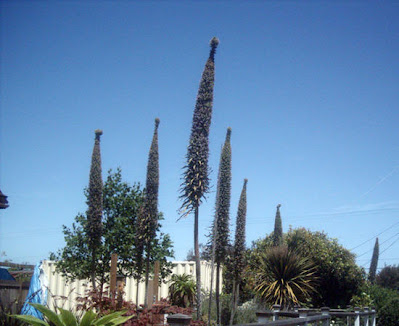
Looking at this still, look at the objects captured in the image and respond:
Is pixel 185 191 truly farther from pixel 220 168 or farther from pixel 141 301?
pixel 141 301

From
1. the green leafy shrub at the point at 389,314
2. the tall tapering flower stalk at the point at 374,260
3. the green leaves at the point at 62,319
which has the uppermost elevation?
the tall tapering flower stalk at the point at 374,260

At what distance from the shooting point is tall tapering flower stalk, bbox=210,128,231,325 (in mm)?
15555

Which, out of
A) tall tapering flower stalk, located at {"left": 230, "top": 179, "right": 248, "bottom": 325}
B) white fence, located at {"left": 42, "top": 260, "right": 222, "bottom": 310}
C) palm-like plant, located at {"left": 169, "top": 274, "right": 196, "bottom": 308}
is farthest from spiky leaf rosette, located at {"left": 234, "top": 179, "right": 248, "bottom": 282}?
white fence, located at {"left": 42, "top": 260, "right": 222, "bottom": 310}

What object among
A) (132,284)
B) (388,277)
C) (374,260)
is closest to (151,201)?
(132,284)

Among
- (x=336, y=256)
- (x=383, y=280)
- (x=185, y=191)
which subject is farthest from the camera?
Result: (x=383, y=280)

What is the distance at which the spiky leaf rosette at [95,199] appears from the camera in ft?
52.9

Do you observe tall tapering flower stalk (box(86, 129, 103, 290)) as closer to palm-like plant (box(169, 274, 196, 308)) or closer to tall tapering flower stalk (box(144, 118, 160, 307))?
tall tapering flower stalk (box(144, 118, 160, 307))

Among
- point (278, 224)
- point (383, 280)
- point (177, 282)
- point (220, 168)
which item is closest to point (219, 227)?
point (220, 168)

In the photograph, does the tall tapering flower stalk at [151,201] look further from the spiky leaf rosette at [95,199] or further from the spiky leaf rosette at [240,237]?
the spiky leaf rosette at [240,237]

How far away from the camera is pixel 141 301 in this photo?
24.0m

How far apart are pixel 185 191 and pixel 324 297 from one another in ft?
41.5

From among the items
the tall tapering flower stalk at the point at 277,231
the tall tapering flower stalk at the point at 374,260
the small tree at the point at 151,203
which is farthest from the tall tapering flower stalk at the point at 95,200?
the tall tapering flower stalk at the point at 374,260

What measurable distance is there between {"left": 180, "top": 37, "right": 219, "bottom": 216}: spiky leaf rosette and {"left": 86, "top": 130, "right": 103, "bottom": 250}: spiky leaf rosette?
403 cm

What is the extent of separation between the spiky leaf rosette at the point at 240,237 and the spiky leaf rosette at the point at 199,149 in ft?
14.6
